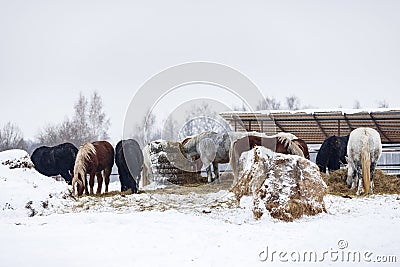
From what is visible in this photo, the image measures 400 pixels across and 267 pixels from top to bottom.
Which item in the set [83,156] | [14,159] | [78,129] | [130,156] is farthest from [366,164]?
[78,129]

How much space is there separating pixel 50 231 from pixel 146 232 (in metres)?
1.21

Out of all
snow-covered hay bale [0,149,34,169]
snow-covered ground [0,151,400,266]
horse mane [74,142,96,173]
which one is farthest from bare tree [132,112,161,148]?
snow-covered ground [0,151,400,266]

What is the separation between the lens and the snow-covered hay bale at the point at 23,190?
7.03 meters

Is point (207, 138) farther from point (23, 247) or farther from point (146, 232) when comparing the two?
point (23, 247)

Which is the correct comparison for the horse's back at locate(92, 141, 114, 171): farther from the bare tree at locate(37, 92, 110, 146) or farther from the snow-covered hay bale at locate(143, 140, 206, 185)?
the bare tree at locate(37, 92, 110, 146)

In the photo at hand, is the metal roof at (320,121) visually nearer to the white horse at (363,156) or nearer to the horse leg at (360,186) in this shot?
the white horse at (363,156)

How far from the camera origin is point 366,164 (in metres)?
10.2

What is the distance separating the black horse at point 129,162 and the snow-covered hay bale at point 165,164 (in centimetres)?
38

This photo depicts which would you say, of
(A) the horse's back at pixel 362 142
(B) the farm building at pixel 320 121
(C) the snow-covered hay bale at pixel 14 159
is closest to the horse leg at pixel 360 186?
(A) the horse's back at pixel 362 142

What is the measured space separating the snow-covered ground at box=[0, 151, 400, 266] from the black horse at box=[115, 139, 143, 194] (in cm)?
337

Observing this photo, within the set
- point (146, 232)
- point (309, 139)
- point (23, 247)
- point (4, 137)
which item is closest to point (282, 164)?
point (146, 232)

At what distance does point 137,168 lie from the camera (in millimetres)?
11766

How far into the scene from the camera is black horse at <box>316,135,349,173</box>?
13.6 m

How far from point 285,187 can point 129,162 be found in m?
5.53
